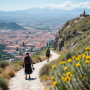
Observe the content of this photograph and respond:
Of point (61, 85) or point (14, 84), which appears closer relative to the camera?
point (61, 85)

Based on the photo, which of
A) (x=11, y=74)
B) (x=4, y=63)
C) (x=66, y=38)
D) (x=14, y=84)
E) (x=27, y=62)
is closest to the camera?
(x=14, y=84)

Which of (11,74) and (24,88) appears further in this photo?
(11,74)

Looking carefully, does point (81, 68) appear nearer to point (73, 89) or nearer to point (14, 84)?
point (73, 89)

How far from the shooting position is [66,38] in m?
32.7

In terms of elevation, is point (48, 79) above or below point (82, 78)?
below

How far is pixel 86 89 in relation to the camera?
291cm

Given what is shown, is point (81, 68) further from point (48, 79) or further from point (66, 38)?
point (66, 38)

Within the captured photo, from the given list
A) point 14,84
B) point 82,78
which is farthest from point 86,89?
point 14,84

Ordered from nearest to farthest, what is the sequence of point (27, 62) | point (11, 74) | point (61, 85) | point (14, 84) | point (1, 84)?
point (61, 85) → point (1, 84) → point (14, 84) → point (27, 62) → point (11, 74)

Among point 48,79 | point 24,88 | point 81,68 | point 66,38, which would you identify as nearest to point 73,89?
point 81,68

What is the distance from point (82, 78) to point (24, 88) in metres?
3.19

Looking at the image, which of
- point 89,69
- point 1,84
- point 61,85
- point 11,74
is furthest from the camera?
point 11,74

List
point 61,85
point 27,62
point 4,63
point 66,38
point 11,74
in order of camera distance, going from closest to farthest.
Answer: point 61,85 → point 27,62 → point 11,74 → point 4,63 → point 66,38

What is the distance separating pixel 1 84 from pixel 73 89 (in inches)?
131
